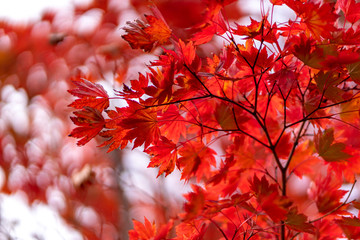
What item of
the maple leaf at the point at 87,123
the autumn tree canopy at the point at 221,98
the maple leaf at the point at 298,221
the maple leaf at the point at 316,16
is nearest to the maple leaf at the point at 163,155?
the autumn tree canopy at the point at 221,98

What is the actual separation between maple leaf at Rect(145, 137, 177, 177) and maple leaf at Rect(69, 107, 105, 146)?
0.10m

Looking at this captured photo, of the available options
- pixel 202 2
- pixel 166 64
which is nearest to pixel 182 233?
pixel 166 64

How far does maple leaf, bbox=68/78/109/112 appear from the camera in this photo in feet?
2.05

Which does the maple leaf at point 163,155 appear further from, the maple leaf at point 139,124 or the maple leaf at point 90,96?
the maple leaf at point 90,96

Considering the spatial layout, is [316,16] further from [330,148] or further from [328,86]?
[330,148]

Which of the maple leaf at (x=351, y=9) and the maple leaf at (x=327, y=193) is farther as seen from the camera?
the maple leaf at (x=327, y=193)

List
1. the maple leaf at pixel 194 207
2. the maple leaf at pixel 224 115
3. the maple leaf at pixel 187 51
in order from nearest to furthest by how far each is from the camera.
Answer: the maple leaf at pixel 194 207
the maple leaf at pixel 187 51
the maple leaf at pixel 224 115

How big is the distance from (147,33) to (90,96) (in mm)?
160

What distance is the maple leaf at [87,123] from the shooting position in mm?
594

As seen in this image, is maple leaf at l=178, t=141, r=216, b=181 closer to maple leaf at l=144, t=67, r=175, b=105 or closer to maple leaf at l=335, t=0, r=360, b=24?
maple leaf at l=144, t=67, r=175, b=105

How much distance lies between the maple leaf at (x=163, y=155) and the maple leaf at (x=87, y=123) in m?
0.10

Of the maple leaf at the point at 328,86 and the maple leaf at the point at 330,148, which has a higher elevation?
the maple leaf at the point at 328,86

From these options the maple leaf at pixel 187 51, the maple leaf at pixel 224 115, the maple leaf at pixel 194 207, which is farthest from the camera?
the maple leaf at pixel 224 115

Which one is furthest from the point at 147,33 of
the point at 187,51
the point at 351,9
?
Answer: the point at 351,9
